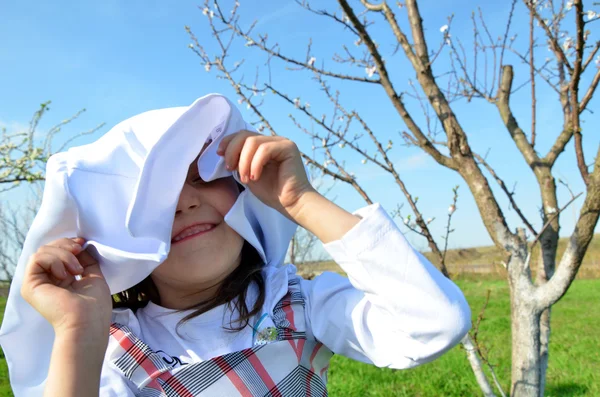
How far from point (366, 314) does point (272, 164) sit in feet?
1.49

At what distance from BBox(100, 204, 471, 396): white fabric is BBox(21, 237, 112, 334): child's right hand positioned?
0.22 m

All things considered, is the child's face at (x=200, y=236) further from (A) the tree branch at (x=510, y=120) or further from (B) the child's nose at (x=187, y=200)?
(A) the tree branch at (x=510, y=120)

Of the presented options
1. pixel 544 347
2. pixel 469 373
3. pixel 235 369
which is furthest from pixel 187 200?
pixel 469 373

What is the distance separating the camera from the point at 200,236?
1442 mm

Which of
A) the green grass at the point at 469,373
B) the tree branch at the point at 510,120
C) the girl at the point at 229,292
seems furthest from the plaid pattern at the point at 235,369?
the green grass at the point at 469,373

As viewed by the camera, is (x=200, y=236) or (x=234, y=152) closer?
(x=234, y=152)

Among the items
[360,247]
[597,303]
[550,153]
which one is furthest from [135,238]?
[597,303]

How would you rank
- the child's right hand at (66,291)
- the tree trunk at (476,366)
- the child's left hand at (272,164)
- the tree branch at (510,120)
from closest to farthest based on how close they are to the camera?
the child's right hand at (66,291)
the child's left hand at (272,164)
the tree trunk at (476,366)
the tree branch at (510,120)

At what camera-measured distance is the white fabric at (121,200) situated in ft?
4.40

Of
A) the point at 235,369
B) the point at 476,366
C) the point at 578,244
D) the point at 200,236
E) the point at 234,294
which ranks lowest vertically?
the point at 476,366

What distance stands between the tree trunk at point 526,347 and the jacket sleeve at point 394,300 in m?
0.97

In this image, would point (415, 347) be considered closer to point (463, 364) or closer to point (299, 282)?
point (299, 282)

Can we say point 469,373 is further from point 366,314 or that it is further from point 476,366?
point 366,314

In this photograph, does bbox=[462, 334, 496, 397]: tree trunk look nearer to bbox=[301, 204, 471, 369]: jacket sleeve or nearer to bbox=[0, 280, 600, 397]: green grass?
bbox=[301, 204, 471, 369]: jacket sleeve
